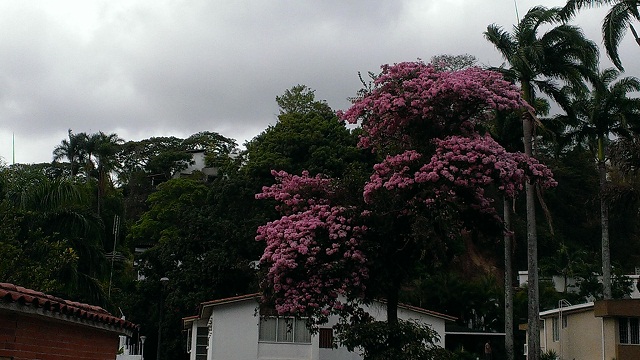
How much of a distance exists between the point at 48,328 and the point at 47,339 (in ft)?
0.46

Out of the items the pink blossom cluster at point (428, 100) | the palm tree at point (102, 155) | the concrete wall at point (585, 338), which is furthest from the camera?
the palm tree at point (102, 155)

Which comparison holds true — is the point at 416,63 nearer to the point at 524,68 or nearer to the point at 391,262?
the point at 391,262

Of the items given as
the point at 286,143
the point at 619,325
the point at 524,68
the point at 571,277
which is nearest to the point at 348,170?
the point at 524,68

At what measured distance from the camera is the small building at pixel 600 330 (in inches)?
1201

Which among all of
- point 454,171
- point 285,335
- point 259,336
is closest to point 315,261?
point 454,171

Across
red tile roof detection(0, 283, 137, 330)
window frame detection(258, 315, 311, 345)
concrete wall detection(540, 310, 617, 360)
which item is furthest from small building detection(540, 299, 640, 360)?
red tile roof detection(0, 283, 137, 330)

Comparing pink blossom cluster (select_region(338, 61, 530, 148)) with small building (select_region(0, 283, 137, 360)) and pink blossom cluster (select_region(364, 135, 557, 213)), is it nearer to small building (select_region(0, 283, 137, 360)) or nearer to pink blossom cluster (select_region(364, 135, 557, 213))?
pink blossom cluster (select_region(364, 135, 557, 213))

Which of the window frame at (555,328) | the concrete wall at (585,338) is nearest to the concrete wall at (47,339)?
the concrete wall at (585,338)

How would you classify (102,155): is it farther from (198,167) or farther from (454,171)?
(454,171)

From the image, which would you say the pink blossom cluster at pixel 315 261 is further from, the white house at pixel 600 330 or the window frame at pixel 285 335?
the white house at pixel 600 330

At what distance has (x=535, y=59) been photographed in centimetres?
3209

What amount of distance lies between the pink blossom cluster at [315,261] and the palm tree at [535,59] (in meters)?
10.9

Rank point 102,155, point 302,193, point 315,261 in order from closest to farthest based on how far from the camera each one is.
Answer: point 315,261
point 302,193
point 102,155

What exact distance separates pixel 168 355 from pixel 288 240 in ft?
88.7
